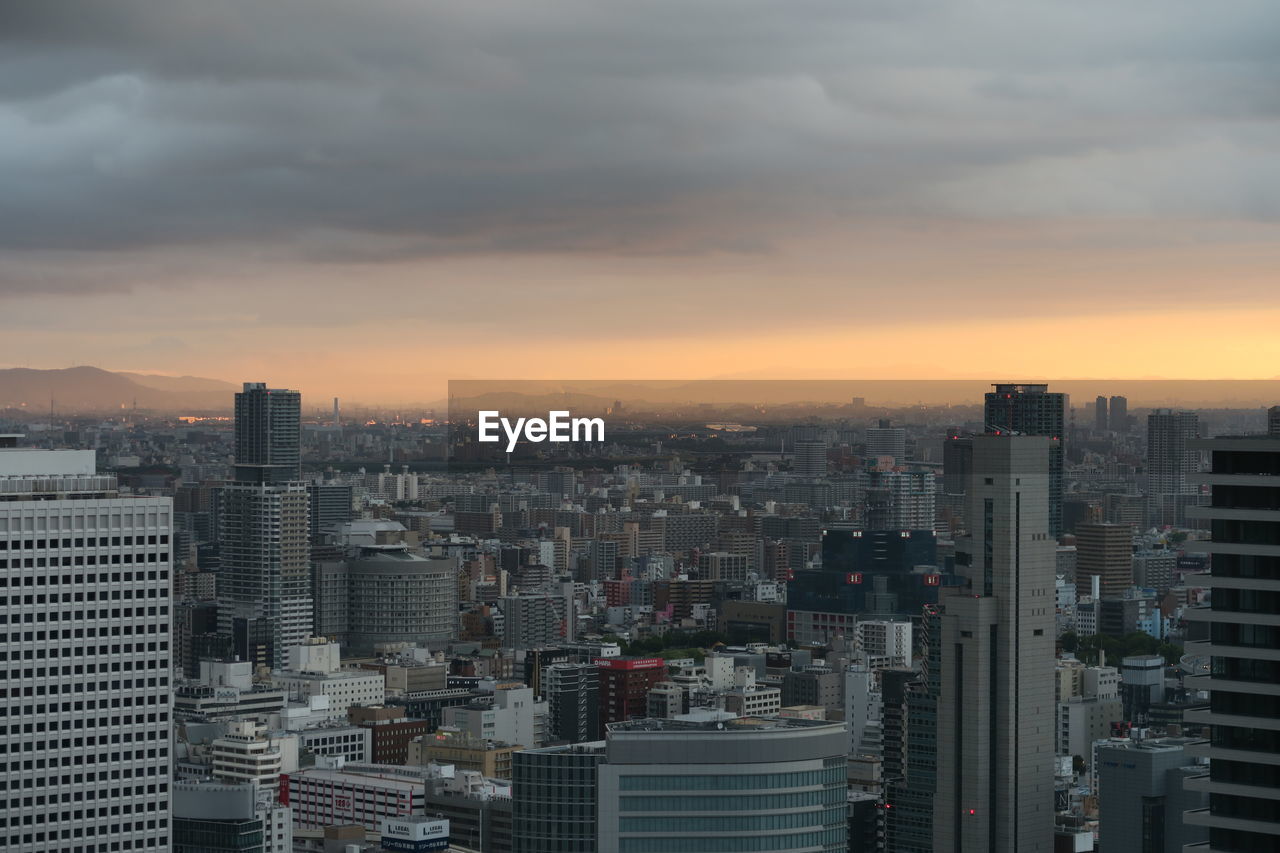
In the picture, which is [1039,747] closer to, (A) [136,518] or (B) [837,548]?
(A) [136,518]

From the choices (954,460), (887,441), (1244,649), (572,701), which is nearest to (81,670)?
(1244,649)

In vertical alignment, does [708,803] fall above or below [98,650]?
below

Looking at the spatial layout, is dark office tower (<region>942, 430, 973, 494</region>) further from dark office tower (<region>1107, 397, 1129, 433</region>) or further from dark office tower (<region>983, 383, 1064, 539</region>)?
dark office tower (<region>1107, 397, 1129, 433</region>)

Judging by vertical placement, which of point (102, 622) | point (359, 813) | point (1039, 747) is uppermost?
point (102, 622)

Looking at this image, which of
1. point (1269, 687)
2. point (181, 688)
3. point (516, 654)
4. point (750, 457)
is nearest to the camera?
point (1269, 687)

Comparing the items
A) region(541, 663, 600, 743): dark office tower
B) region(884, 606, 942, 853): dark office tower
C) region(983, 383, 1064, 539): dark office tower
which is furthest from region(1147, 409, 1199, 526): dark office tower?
region(541, 663, 600, 743): dark office tower

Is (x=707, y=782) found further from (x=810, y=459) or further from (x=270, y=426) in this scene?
(x=270, y=426)

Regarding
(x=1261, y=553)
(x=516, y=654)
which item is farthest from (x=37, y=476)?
(x=516, y=654)
